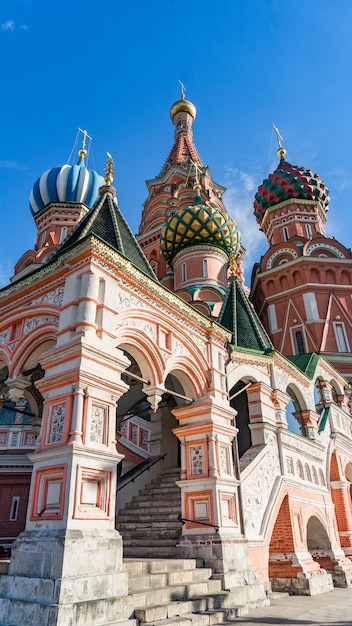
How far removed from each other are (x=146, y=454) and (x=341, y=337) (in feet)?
35.2

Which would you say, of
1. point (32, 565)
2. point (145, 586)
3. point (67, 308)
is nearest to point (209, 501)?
point (145, 586)

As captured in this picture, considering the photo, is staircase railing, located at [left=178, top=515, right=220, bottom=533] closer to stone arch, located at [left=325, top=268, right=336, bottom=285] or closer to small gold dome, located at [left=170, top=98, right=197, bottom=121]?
stone arch, located at [left=325, top=268, right=336, bottom=285]

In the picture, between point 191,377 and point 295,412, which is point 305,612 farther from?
point 295,412

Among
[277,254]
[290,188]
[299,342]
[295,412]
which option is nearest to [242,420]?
[295,412]

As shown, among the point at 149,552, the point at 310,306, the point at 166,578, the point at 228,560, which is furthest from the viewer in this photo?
the point at 310,306

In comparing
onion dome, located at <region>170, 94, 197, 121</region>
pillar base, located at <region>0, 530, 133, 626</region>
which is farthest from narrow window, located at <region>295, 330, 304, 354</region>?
onion dome, located at <region>170, 94, 197, 121</region>

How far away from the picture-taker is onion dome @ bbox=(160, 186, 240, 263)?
1769 cm

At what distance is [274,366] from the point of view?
32.5ft

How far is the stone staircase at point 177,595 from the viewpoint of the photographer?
187 inches

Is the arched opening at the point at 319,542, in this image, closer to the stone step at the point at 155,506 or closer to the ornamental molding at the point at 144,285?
the stone step at the point at 155,506

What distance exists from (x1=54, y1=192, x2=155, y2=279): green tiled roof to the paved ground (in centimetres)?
491

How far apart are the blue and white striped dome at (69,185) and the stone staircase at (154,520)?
51.0 ft

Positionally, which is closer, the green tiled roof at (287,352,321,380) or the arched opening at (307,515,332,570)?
the arched opening at (307,515,332,570)

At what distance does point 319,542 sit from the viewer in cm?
1049
